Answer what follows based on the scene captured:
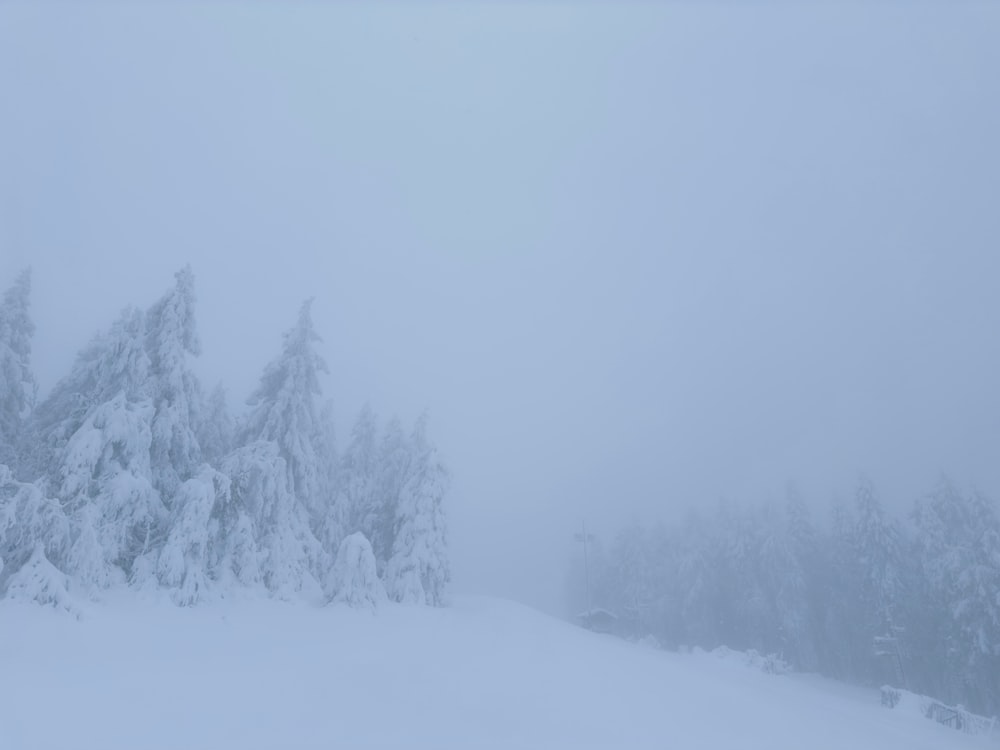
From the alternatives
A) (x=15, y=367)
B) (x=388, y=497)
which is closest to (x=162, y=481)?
(x=15, y=367)

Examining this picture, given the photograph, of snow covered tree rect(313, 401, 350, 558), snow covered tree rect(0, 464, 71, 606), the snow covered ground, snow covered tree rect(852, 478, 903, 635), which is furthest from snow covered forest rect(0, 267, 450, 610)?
snow covered tree rect(852, 478, 903, 635)

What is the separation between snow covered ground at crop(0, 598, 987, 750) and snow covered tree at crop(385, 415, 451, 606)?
684cm

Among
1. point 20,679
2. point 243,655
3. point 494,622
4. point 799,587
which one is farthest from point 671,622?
point 20,679

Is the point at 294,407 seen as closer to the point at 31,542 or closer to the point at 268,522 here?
the point at 268,522

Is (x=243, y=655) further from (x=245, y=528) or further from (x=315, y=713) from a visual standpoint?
(x=245, y=528)

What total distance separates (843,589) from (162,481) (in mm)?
53705

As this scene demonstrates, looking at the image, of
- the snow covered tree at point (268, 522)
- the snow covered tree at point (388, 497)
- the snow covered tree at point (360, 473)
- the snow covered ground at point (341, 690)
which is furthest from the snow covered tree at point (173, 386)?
the snow covered tree at point (360, 473)

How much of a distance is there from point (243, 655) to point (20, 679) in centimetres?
428

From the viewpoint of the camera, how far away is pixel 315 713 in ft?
35.4

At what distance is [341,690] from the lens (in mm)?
12070

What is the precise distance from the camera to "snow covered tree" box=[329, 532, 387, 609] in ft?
64.1

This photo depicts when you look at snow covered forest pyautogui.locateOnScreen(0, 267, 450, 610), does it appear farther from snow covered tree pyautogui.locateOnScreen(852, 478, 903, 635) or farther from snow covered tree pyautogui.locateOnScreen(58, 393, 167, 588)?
snow covered tree pyautogui.locateOnScreen(852, 478, 903, 635)

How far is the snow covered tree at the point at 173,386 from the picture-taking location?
18.8m

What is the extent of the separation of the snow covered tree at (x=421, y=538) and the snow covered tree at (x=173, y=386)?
10596mm
